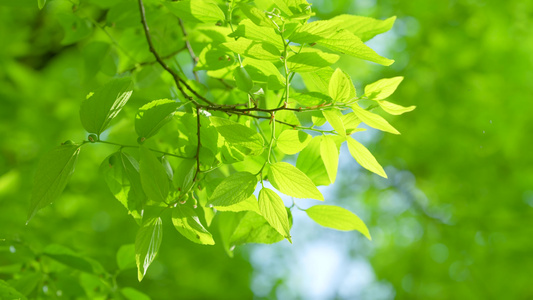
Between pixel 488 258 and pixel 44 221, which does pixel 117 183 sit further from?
pixel 488 258

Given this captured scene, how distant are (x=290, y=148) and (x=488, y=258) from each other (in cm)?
314

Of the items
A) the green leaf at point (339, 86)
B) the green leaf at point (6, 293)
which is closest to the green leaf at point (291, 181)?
the green leaf at point (339, 86)

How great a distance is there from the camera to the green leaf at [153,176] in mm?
587

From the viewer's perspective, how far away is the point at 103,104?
0.61 m

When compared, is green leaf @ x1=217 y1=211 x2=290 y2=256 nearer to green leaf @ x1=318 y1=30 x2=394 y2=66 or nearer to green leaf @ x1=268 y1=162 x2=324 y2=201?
green leaf @ x1=268 y1=162 x2=324 y2=201

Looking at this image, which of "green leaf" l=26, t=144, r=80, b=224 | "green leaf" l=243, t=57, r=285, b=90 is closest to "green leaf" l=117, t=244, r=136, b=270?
"green leaf" l=26, t=144, r=80, b=224

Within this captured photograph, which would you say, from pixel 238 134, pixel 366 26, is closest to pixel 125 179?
pixel 238 134

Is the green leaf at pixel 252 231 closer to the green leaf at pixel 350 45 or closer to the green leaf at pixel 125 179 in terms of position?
the green leaf at pixel 125 179

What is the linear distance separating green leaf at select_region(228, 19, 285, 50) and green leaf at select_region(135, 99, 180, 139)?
5.7 inches

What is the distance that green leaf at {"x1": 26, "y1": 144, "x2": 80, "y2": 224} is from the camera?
568 mm

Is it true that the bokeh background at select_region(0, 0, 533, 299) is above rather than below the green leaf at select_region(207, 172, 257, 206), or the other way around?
below

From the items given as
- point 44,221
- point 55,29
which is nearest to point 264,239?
point 44,221

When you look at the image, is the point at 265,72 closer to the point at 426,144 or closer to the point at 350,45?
the point at 350,45

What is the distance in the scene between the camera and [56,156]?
0.59 metres
